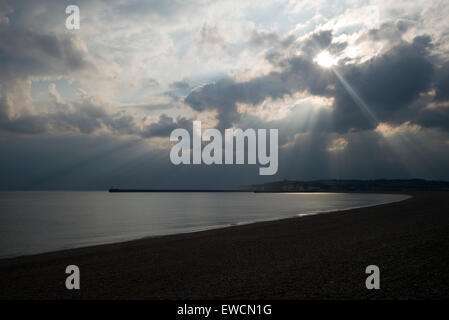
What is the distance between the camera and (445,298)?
716cm

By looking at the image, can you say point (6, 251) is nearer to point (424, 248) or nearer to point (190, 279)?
point (190, 279)

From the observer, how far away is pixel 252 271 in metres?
11.2

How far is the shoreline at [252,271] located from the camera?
851 centimetres

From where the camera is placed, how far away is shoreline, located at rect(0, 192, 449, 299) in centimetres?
851
